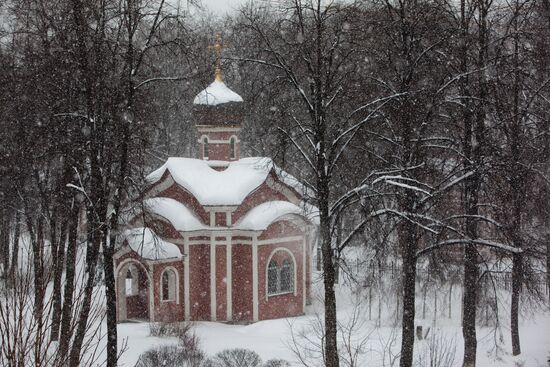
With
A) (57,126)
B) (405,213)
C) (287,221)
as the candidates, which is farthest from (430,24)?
(287,221)

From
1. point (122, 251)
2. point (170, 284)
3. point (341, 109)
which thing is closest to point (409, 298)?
point (341, 109)

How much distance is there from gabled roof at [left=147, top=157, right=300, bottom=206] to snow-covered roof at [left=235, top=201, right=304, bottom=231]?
63cm

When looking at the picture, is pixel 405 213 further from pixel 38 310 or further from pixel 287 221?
pixel 287 221

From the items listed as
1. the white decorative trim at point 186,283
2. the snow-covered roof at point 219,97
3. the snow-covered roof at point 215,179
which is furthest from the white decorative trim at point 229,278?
the snow-covered roof at point 219,97

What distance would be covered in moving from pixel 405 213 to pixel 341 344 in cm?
633

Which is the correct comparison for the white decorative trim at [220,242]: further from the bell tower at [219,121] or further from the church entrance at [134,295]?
the bell tower at [219,121]

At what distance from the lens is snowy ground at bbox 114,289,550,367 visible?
14656 mm

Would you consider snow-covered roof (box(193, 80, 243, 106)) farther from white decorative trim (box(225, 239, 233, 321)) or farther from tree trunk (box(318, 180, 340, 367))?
tree trunk (box(318, 180, 340, 367))

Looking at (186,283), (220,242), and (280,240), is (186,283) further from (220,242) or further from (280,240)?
(280,240)

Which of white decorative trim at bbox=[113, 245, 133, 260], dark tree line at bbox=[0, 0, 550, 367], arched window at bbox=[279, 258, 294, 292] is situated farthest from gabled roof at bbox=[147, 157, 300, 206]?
dark tree line at bbox=[0, 0, 550, 367]

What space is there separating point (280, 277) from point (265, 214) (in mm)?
2412

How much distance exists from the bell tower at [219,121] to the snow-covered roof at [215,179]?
623mm

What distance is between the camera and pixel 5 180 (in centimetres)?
1609

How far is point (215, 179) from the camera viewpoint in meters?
20.9
